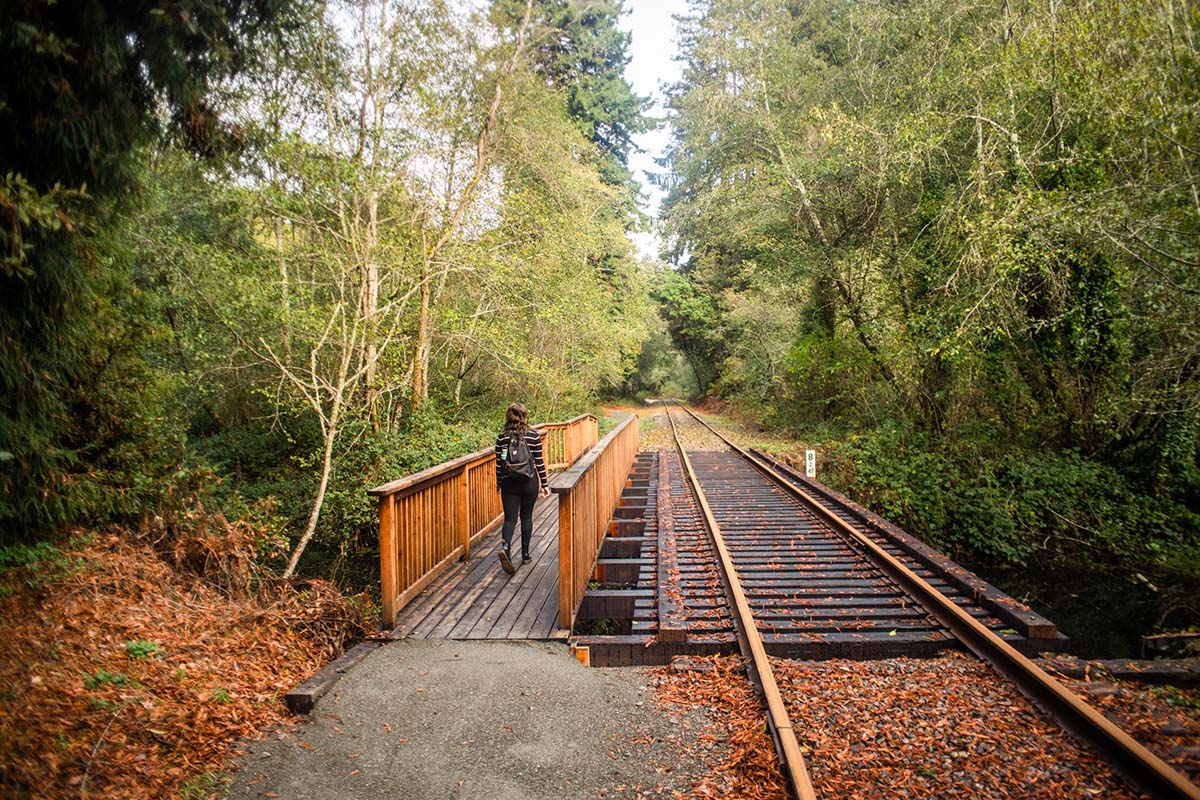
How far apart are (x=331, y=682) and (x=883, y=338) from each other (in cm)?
1400

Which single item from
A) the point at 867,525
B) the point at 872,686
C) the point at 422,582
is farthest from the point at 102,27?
the point at 867,525

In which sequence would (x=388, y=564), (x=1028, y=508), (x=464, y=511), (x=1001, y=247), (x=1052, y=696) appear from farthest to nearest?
1. (x=1028, y=508)
2. (x=1001, y=247)
3. (x=464, y=511)
4. (x=388, y=564)
5. (x=1052, y=696)

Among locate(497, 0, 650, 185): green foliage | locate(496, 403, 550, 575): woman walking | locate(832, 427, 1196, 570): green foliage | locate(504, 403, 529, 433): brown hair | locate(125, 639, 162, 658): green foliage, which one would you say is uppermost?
locate(497, 0, 650, 185): green foliage

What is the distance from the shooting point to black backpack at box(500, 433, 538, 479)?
597cm

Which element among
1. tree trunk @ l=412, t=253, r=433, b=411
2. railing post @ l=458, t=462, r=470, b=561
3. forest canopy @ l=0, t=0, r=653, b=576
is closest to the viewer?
forest canopy @ l=0, t=0, r=653, b=576

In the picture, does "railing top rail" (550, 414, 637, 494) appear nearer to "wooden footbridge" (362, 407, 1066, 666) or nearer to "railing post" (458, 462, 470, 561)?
"wooden footbridge" (362, 407, 1066, 666)

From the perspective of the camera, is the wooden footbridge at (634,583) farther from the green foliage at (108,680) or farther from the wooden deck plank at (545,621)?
the green foliage at (108,680)

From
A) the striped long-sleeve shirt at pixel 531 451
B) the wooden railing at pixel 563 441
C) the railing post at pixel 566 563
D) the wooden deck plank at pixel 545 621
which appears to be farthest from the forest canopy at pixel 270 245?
the railing post at pixel 566 563

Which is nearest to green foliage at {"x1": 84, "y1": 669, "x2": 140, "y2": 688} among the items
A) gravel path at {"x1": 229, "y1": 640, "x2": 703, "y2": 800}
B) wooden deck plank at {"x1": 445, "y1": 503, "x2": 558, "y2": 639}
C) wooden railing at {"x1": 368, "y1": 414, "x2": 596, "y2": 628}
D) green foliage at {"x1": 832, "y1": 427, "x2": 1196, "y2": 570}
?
gravel path at {"x1": 229, "y1": 640, "x2": 703, "y2": 800}

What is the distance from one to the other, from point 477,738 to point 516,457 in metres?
2.90

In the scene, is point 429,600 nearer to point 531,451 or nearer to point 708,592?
point 531,451

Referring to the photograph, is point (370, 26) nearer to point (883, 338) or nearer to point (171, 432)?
point (171, 432)

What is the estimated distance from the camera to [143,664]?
12.2ft

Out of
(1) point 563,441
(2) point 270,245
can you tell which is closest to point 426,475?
(2) point 270,245
